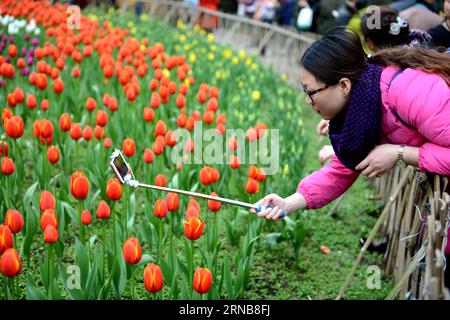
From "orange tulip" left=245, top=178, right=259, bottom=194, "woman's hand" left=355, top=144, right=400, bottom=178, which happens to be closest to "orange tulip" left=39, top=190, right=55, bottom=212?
"orange tulip" left=245, top=178, right=259, bottom=194

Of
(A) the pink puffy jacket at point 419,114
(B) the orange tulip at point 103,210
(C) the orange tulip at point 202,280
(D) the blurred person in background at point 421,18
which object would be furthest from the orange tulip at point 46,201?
(D) the blurred person in background at point 421,18

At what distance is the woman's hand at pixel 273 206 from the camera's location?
7.00 ft

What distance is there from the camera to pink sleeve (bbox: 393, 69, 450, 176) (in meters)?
1.92

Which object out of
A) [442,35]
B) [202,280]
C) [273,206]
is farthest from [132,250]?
[442,35]

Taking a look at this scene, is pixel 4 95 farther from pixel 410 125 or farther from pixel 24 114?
pixel 410 125

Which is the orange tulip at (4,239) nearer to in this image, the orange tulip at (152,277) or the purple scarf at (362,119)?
the orange tulip at (152,277)

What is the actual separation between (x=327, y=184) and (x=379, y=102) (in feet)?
1.50

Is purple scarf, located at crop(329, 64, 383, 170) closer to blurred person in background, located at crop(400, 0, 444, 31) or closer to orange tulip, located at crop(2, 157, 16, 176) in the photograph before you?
orange tulip, located at crop(2, 157, 16, 176)

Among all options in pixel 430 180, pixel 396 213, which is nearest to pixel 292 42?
pixel 396 213

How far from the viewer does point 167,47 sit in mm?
8086

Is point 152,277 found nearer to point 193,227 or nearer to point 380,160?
point 193,227

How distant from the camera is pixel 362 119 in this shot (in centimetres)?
203

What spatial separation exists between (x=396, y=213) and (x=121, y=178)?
163cm

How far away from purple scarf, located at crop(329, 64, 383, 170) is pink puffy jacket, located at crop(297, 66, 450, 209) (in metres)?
0.04
